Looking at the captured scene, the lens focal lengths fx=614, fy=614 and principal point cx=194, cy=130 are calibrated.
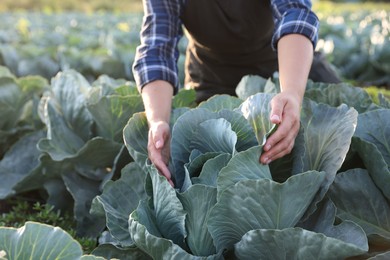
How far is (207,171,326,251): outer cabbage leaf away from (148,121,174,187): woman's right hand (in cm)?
28

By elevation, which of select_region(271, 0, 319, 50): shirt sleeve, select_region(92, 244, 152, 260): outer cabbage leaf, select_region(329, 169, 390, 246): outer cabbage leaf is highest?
select_region(271, 0, 319, 50): shirt sleeve

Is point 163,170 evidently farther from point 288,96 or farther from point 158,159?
point 288,96

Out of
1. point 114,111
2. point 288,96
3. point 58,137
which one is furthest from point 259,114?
point 58,137

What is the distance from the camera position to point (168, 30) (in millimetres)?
2506

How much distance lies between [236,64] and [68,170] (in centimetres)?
103

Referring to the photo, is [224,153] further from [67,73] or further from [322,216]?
[67,73]

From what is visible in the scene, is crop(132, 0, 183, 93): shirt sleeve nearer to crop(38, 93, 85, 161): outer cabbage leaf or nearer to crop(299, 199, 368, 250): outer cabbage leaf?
crop(38, 93, 85, 161): outer cabbage leaf

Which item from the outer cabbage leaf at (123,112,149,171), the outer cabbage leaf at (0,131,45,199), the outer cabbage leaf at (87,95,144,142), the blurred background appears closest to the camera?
the outer cabbage leaf at (123,112,149,171)

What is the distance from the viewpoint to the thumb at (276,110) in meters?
→ 1.70

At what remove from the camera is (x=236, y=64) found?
3.16m

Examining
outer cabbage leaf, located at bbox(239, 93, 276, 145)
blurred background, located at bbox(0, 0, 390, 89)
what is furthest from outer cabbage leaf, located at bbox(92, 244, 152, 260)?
blurred background, located at bbox(0, 0, 390, 89)

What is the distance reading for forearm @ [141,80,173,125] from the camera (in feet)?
7.00

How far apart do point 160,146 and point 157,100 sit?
0.32 m

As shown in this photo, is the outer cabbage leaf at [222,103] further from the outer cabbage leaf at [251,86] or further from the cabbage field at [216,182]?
the outer cabbage leaf at [251,86]
